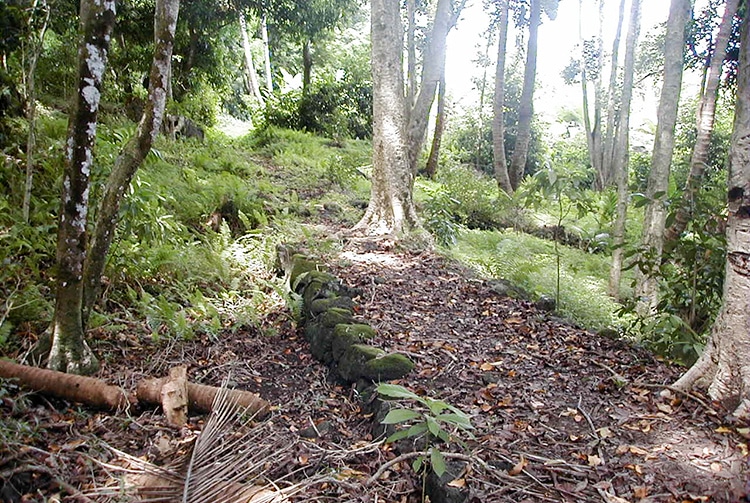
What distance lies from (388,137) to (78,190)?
430 centimetres

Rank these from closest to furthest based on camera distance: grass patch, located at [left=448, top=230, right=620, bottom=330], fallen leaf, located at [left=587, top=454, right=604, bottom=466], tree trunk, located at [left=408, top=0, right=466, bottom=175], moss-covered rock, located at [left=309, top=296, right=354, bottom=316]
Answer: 1. fallen leaf, located at [left=587, top=454, right=604, bottom=466]
2. moss-covered rock, located at [left=309, top=296, right=354, bottom=316]
3. grass patch, located at [left=448, top=230, right=620, bottom=330]
4. tree trunk, located at [left=408, top=0, right=466, bottom=175]

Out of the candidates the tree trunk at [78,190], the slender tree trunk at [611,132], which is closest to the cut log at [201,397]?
the tree trunk at [78,190]

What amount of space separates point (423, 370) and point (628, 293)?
18.6 feet

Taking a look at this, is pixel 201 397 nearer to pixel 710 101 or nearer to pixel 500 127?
pixel 710 101

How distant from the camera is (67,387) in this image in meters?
3.08

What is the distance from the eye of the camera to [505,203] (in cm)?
1059

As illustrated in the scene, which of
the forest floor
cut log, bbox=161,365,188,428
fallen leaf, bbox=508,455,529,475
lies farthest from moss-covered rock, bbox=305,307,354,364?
fallen leaf, bbox=508,455,529,475

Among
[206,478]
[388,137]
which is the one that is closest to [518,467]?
[206,478]

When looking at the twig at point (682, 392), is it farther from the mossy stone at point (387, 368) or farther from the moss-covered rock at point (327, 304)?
the moss-covered rock at point (327, 304)

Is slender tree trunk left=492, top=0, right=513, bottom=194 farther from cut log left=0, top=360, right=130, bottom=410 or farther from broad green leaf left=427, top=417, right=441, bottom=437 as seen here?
broad green leaf left=427, top=417, right=441, bottom=437

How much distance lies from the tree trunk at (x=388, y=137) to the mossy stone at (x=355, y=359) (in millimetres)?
3142

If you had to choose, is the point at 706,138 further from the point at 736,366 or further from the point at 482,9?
the point at 482,9

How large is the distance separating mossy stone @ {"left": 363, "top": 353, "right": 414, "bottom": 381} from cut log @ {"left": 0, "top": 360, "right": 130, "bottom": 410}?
A: 1.48 metres

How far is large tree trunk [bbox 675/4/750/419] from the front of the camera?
2635mm
